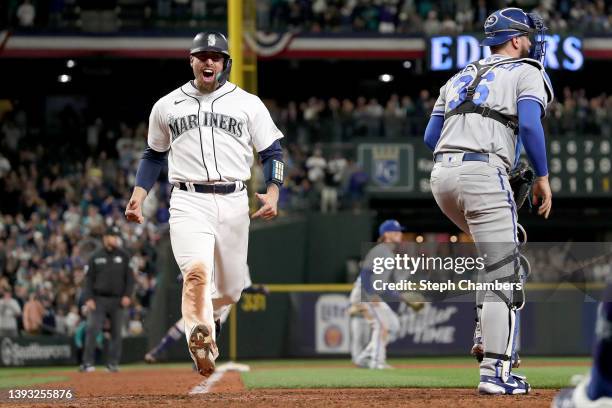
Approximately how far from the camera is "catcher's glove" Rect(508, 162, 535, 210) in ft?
22.2

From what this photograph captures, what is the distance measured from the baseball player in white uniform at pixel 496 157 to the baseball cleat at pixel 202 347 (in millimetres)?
1515

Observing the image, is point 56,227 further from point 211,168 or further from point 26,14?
point 211,168

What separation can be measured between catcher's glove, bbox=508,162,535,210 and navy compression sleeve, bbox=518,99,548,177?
1.51 ft

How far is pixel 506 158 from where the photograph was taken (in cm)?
649

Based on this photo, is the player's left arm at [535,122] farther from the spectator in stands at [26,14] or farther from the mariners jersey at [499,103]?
the spectator in stands at [26,14]

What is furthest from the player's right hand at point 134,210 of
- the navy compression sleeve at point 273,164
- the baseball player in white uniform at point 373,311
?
the baseball player in white uniform at point 373,311

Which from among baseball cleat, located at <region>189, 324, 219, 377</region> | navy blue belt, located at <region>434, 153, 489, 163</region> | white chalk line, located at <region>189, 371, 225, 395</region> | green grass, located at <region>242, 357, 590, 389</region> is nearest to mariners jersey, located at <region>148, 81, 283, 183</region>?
baseball cleat, located at <region>189, 324, 219, 377</region>

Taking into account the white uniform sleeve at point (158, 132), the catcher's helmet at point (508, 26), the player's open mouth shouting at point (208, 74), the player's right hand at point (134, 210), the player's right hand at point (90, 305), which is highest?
the catcher's helmet at point (508, 26)

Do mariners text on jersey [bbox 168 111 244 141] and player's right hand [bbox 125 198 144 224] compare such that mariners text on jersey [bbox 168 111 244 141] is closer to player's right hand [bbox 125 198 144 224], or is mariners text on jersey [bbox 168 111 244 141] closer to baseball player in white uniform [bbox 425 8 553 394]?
player's right hand [bbox 125 198 144 224]

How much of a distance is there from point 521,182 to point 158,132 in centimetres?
222

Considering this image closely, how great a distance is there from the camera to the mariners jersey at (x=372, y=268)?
36.0ft

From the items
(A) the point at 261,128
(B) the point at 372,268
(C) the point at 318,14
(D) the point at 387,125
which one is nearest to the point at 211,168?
(A) the point at 261,128

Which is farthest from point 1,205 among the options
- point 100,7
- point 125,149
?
point 100,7

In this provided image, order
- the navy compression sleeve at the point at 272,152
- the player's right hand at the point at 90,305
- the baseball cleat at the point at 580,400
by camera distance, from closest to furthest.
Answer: the baseball cleat at the point at 580,400
the navy compression sleeve at the point at 272,152
the player's right hand at the point at 90,305
